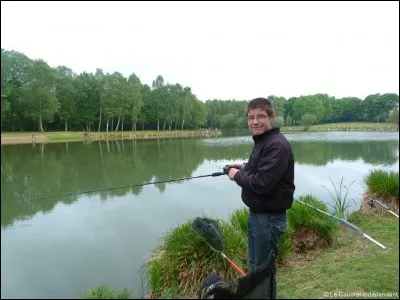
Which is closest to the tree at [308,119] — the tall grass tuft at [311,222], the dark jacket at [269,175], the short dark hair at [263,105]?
the tall grass tuft at [311,222]

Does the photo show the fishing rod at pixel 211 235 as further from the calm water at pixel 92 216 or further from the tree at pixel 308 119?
the tree at pixel 308 119

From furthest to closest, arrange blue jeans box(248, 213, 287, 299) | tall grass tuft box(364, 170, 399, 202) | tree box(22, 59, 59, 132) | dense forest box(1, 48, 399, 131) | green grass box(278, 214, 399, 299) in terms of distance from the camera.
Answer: dense forest box(1, 48, 399, 131)
tall grass tuft box(364, 170, 399, 202)
tree box(22, 59, 59, 132)
green grass box(278, 214, 399, 299)
blue jeans box(248, 213, 287, 299)

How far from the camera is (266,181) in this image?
2863 millimetres

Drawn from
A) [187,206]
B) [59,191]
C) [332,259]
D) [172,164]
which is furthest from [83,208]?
[172,164]

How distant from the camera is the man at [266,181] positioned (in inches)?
114

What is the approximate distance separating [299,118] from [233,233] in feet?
306

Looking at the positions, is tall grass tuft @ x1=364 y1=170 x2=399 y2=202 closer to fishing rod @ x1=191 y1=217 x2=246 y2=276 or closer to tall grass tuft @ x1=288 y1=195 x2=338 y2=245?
tall grass tuft @ x1=288 y1=195 x2=338 y2=245

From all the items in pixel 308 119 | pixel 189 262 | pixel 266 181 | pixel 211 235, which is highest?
pixel 308 119

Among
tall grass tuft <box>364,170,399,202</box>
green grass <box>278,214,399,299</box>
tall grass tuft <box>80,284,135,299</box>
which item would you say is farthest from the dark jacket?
tall grass tuft <box>364,170,399,202</box>

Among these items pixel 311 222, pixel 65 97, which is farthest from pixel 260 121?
pixel 65 97

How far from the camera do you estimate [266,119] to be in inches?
125

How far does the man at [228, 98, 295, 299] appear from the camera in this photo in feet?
9.49

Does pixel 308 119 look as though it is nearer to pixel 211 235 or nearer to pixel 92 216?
pixel 92 216

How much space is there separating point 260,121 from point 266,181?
66 centimetres
